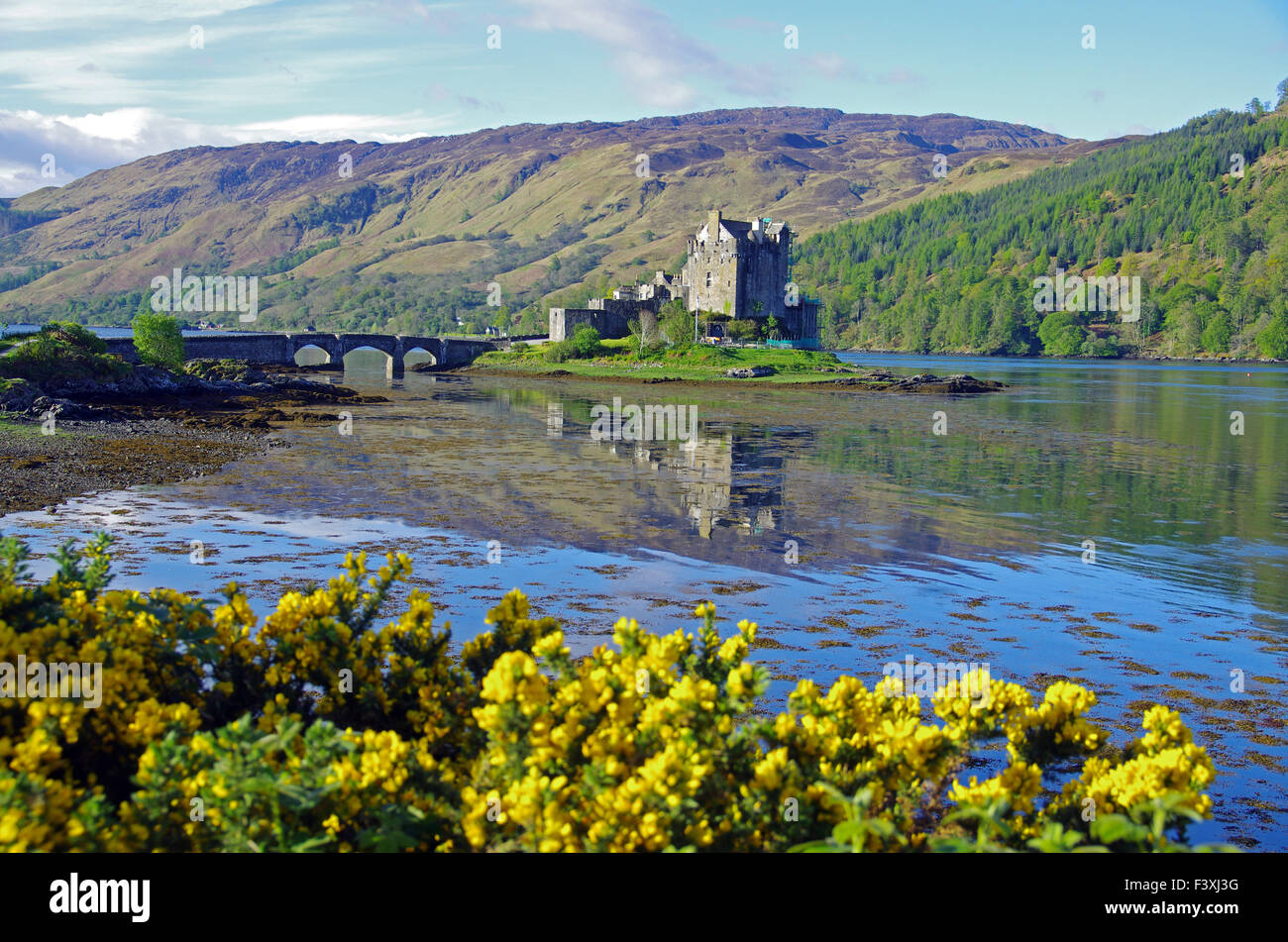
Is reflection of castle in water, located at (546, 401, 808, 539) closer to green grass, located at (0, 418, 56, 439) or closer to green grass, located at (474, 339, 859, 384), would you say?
green grass, located at (0, 418, 56, 439)

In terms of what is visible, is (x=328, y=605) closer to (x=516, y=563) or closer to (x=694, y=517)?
(x=516, y=563)

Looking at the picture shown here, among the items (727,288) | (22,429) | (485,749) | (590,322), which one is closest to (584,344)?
(590,322)

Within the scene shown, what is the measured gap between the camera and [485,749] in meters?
7.56

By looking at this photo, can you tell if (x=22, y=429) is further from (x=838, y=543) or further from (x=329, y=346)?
(x=329, y=346)

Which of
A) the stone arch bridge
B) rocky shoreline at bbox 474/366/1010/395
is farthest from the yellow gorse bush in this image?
the stone arch bridge

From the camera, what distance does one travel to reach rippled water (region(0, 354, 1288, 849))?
16.3m

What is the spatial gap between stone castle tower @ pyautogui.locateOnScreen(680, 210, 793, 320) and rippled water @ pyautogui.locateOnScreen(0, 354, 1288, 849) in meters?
70.7

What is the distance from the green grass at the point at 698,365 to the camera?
10450 centimetres

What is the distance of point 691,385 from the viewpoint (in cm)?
9769

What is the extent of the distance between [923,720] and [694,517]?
1647 cm

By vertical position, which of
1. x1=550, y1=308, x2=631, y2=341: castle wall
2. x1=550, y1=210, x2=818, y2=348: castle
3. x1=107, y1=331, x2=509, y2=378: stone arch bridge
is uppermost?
x1=550, y1=210, x2=818, y2=348: castle

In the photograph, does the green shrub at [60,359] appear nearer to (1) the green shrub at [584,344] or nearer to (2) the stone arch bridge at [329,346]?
(2) the stone arch bridge at [329,346]

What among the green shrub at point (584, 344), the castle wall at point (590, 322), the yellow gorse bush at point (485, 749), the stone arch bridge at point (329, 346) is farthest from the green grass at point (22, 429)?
the castle wall at point (590, 322)
